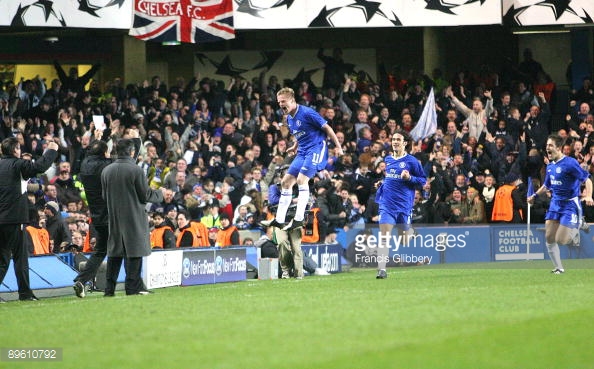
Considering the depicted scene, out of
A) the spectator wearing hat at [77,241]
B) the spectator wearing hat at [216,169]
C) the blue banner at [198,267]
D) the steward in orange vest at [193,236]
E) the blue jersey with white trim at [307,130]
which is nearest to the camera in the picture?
the blue jersey with white trim at [307,130]

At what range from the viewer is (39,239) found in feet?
66.0

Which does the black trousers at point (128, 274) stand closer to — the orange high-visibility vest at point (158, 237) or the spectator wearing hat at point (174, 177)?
the orange high-visibility vest at point (158, 237)

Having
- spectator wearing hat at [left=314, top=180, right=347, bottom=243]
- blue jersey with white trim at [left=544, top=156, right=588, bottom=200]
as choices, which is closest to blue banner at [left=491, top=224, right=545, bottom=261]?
spectator wearing hat at [left=314, top=180, right=347, bottom=243]

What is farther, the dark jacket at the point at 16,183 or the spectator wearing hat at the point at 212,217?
the spectator wearing hat at the point at 212,217

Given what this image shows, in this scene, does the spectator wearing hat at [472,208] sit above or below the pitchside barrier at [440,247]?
above

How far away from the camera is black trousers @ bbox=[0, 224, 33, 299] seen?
15.3 metres

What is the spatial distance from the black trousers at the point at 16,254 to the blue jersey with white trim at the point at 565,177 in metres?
7.71

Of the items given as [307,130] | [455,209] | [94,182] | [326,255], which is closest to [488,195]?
[455,209]

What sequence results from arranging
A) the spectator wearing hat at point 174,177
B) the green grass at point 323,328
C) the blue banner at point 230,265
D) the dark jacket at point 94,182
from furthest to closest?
the spectator wearing hat at point 174,177
the blue banner at point 230,265
the dark jacket at point 94,182
the green grass at point 323,328

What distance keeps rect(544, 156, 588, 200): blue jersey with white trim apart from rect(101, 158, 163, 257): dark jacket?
20.9 ft

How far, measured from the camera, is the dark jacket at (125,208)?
48.9ft

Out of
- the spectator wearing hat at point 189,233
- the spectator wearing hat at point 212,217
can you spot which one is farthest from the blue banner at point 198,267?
the spectator wearing hat at point 212,217

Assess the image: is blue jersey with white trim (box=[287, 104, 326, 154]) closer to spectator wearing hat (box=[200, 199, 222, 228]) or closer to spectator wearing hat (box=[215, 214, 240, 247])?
spectator wearing hat (box=[215, 214, 240, 247])

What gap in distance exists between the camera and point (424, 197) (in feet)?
86.5
